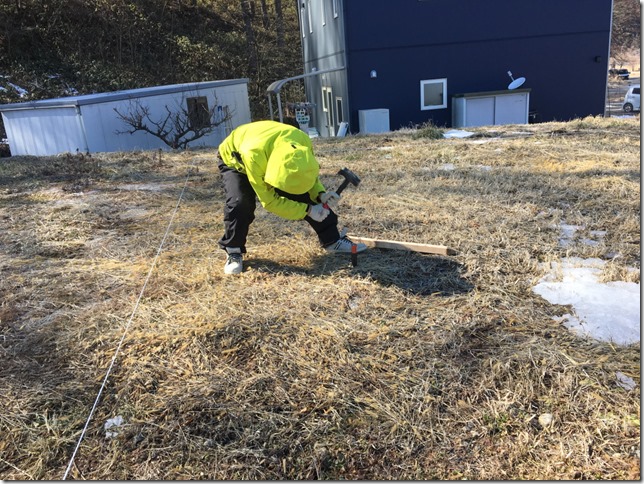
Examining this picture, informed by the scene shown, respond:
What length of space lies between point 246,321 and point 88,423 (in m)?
0.93

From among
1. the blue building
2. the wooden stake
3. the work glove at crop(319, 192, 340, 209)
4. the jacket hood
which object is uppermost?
the blue building

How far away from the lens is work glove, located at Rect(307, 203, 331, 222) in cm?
345

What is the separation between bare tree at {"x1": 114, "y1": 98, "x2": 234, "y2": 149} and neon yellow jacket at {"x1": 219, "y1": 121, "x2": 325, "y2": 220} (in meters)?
9.34

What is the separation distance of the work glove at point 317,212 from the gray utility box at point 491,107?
1246 cm

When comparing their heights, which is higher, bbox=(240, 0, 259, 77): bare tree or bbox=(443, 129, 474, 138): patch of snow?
bbox=(240, 0, 259, 77): bare tree

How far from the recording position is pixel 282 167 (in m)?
3.13

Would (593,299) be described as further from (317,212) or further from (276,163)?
(276,163)

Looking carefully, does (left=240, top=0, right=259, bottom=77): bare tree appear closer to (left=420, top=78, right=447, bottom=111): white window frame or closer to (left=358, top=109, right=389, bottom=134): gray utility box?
(left=358, top=109, right=389, bottom=134): gray utility box

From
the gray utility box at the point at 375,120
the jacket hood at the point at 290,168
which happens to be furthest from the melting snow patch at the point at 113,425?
the gray utility box at the point at 375,120

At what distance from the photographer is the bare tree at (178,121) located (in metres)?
13.1

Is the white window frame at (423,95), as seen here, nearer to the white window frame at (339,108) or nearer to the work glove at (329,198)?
the white window frame at (339,108)

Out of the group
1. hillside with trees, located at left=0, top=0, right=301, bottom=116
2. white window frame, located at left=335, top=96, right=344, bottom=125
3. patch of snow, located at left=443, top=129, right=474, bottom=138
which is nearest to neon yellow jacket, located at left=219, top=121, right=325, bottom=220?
patch of snow, located at left=443, top=129, right=474, bottom=138

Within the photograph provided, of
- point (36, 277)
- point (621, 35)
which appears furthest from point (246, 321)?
point (621, 35)

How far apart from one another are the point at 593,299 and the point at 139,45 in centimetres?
2380
